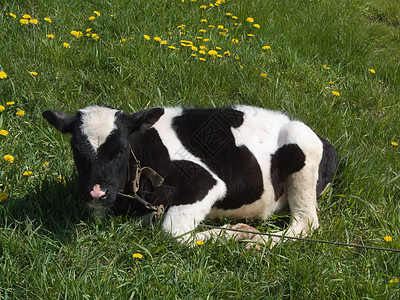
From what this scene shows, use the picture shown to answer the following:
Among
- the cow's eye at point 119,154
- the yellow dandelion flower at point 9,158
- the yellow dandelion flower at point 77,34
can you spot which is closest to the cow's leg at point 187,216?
the cow's eye at point 119,154

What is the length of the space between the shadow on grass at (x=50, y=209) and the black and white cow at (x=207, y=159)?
0.86 ft

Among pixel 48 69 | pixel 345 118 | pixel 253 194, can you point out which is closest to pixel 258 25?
pixel 345 118

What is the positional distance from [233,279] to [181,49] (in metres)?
3.36

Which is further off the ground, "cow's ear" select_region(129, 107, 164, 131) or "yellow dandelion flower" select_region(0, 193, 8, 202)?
"cow's ear" select_region(129, 107, 164, 131)

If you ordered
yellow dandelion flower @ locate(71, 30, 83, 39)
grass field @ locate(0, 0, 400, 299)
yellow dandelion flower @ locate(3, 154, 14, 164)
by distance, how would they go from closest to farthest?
1. grass field @ locate(0, 0, 400, 299)
2. yellow dandelion flower @ locate(3, 154, 14, 164)
3. yellow dandelion flower @ locate(71, 30, 83, 39)

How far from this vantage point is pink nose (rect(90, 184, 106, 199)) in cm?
362

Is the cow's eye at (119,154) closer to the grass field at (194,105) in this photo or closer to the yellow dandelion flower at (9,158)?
the grass field at (194,105)

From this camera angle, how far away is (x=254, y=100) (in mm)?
5969

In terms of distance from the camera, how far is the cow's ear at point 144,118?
158 inches

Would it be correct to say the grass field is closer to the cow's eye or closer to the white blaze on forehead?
the cow's eye

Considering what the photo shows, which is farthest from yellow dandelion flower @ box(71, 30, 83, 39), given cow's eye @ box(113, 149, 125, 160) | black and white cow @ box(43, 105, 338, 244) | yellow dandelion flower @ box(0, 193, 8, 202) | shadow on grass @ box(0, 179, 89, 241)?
cow's eye @ box(113, 149, 125, 160)

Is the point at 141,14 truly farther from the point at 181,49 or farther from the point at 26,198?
the point at 26,198

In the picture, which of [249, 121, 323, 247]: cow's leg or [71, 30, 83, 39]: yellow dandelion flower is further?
[71, 30, 83, 39]: yellow dandelion flower

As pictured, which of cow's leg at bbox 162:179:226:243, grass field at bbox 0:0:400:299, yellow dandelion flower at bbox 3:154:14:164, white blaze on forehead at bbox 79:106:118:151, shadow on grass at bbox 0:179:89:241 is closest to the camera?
grass field at bbox 0:0:400:299
